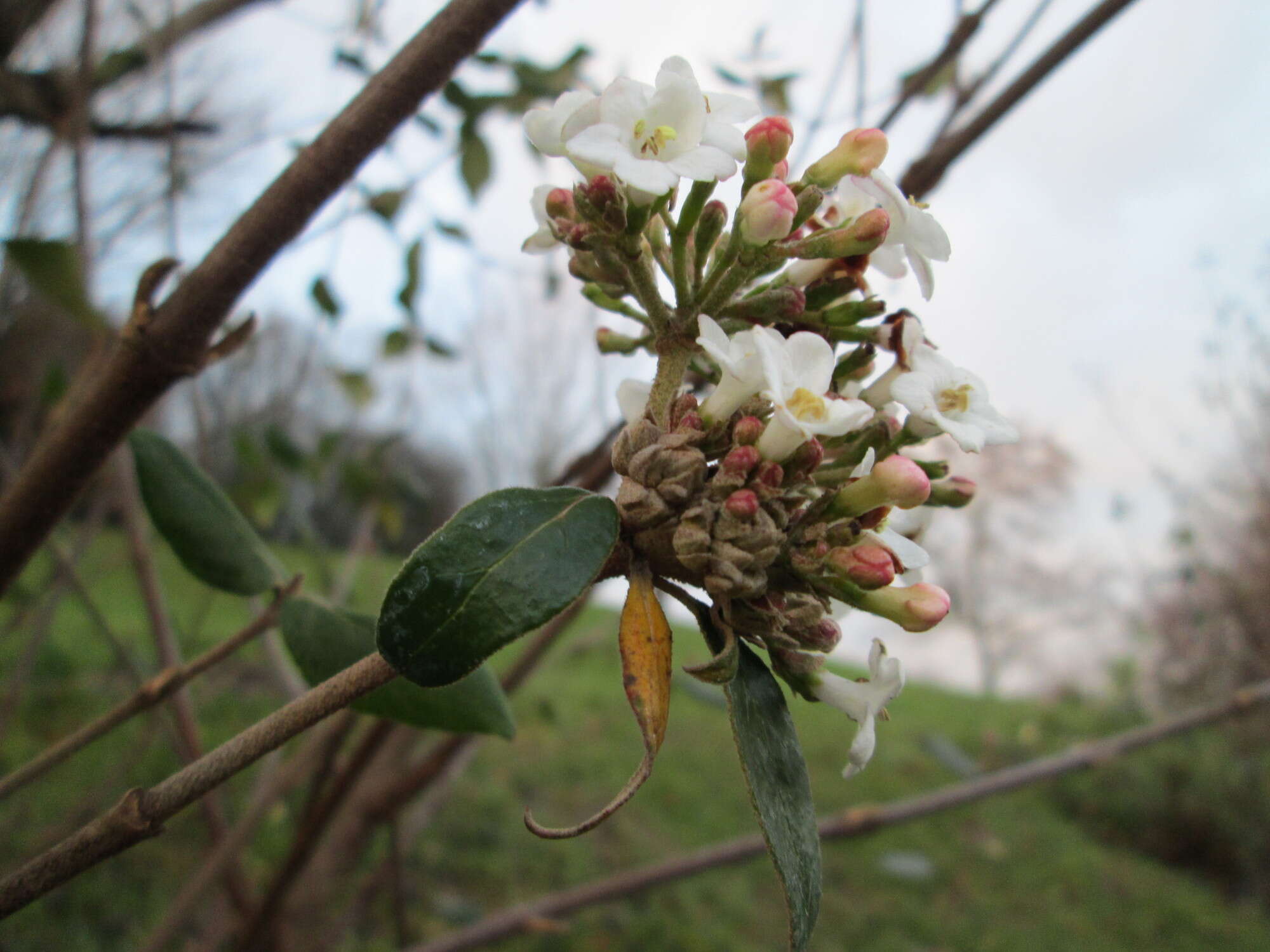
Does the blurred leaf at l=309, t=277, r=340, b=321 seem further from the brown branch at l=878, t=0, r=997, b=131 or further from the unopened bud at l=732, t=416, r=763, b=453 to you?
the unopened bud at l=732, t=416, r=763, b=453

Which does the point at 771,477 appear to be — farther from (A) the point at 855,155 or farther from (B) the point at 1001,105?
(B) the point at 1001,105

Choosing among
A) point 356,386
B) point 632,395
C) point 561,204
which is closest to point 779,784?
point 632,395

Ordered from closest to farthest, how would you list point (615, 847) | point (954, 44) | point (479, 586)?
point (479, 586), point (954, 44), point (615, 847)

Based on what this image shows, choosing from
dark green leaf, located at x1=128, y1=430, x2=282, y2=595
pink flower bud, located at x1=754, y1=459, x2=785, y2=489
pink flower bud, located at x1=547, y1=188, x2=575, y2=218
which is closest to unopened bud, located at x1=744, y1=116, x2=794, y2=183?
pink flower bud, located at x1=547, y1=188, x2=575, y2=218

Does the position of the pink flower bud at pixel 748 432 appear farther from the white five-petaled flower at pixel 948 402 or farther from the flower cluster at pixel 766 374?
the white five-petaled flower at pixel 948 402

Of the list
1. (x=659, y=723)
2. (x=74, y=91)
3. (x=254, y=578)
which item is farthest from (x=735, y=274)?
(x=74, y=91)

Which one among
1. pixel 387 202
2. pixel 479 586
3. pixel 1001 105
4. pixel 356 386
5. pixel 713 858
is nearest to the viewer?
pixel 479 586
